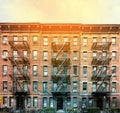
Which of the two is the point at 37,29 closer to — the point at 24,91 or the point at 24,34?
the point at 24,34

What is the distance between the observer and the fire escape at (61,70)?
188ft

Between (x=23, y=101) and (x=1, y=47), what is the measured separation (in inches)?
420

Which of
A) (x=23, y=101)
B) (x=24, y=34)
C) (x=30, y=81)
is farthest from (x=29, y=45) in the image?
(x=23, y=101)

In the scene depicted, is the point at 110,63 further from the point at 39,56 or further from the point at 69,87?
the point at 39,56

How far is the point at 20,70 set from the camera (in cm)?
5781

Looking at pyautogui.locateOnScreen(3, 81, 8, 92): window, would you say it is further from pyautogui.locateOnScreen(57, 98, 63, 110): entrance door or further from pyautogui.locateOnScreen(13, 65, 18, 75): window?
pyautogui.locateOnScreen(57, 98, 63, 110): entrance door

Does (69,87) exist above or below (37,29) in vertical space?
below

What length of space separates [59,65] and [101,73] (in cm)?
779

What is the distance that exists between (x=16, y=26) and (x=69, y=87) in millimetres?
14804

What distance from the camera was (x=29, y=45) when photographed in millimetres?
58344

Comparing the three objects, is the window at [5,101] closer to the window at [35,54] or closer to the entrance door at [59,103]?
the window at [35,54]

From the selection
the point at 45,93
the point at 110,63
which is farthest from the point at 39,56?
the point at 110,63

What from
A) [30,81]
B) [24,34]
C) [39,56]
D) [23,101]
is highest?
[24,34]

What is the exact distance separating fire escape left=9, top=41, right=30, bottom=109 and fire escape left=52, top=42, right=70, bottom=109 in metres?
4.85
